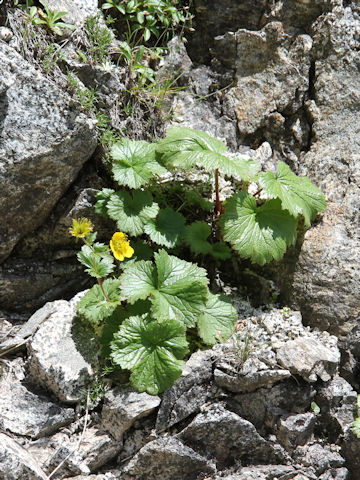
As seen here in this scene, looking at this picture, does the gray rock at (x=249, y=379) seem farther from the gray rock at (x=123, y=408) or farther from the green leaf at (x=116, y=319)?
the green leaf at (x=116, y=319)

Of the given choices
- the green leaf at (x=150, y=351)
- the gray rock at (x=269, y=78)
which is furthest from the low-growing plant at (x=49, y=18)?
the green leaf at (x=150, y=351)

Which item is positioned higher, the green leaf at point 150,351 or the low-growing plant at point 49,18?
the low-growing plant at point 49,18

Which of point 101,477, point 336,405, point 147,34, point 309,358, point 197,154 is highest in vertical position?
point 147,34

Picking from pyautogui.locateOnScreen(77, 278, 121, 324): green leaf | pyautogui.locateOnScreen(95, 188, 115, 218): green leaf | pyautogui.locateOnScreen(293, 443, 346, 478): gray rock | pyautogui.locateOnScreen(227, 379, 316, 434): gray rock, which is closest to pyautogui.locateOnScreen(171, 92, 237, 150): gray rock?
pyautogui.locateOnScreen(95, 188, 115, 218): green leaf

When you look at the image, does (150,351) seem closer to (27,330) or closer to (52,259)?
(27,330)

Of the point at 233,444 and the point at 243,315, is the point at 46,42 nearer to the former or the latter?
the point at 243,315

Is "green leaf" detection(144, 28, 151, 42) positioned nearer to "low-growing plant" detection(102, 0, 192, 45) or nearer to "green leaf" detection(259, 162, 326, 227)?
"low-growing plant" detection(102, 0, 192, 45)

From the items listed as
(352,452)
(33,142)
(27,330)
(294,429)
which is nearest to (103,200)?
(33,142)
